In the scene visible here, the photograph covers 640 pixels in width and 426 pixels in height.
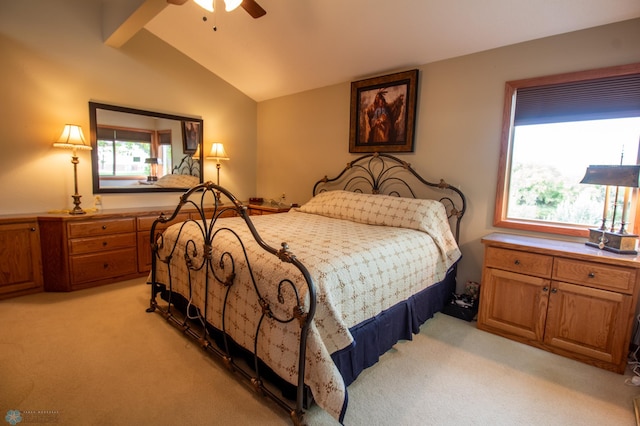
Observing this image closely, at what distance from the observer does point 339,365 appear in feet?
5.45

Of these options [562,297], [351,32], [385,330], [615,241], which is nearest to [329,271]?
[385,330]

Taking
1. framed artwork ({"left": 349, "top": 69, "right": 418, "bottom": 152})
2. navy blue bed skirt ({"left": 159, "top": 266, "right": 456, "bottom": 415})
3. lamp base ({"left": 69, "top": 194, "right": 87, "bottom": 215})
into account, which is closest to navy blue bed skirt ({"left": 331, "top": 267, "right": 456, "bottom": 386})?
navy blue bed skirt ({"left": 159, "top": 266, "right": 456, "bottom": 415})

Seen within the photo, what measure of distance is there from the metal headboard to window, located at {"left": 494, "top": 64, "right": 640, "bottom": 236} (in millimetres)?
387

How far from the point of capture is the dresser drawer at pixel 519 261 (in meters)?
→ 2.30

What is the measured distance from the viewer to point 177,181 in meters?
4.36

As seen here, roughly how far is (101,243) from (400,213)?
10.4 ft

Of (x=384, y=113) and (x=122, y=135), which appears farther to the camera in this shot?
(x=122, y=135)

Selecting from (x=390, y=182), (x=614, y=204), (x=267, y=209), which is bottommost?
(x=267, y=209)

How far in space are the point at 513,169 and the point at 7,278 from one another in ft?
16.1

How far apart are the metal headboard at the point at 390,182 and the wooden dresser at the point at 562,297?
1.93ft

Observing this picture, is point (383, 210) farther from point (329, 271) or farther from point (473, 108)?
point (329, 271)

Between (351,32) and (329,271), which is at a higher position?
(351,32)

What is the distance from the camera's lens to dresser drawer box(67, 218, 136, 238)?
10.5 ft

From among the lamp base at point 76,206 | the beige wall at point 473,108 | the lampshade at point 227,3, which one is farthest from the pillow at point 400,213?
the lamp base at point 76,206
